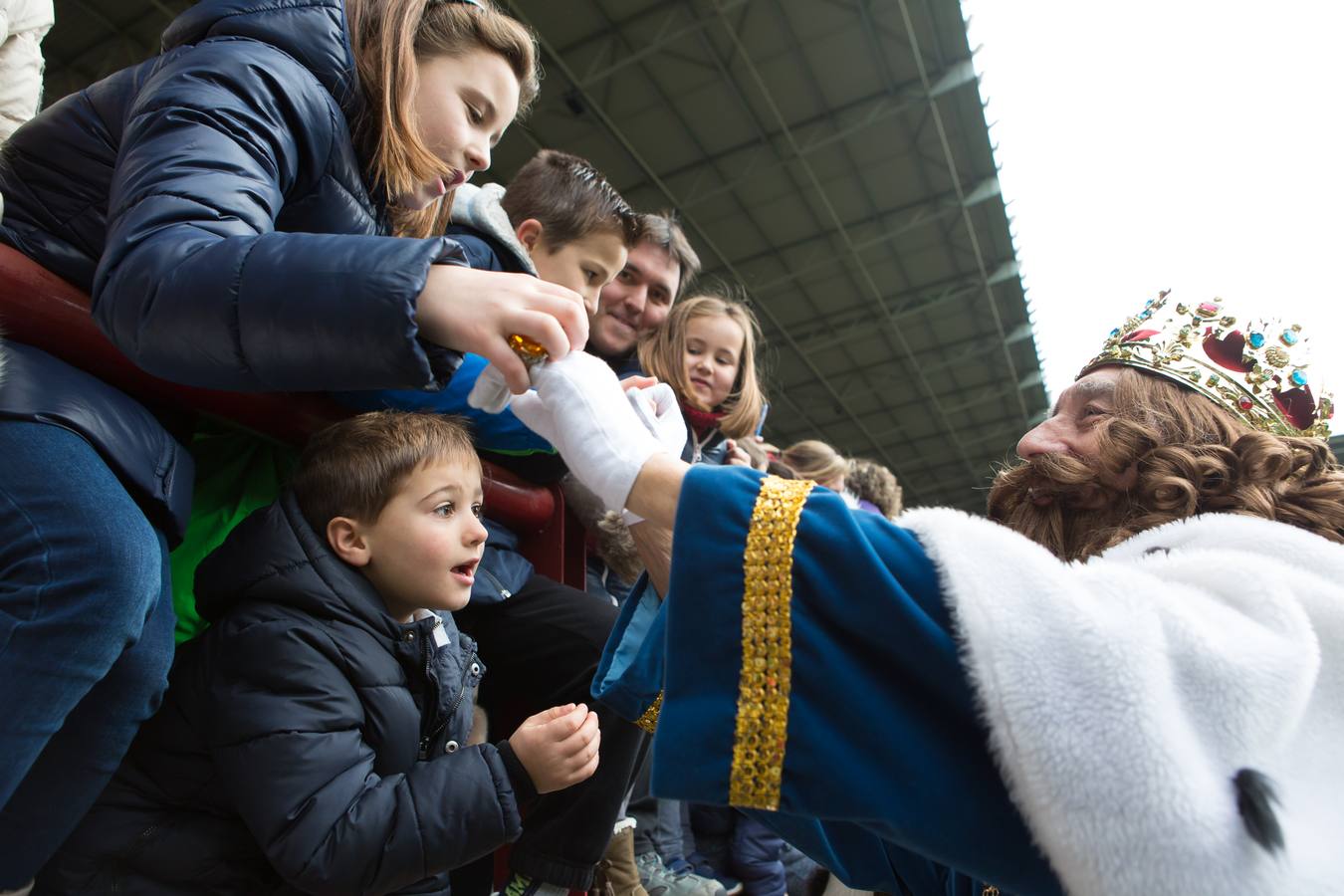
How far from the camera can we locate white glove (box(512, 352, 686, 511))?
91 cm

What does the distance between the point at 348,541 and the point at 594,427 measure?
67 centimetres

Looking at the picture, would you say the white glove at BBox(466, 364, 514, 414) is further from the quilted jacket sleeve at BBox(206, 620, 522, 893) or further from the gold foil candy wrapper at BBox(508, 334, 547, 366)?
the quilted jacket sleeve at BBox(206, 620, 522, 893)

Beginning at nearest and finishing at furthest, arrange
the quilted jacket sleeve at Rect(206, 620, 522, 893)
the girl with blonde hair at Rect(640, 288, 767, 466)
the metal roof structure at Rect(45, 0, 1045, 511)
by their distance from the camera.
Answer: the quilted jacket sleeve at Rect(206, 620, 522, 893), the girl with blonde hair at Rect(640, 288, 767, 466), the metal roof structure at Rect(45, 0, 1045, 511)

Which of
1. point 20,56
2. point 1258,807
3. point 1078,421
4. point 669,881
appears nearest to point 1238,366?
point 1078,421

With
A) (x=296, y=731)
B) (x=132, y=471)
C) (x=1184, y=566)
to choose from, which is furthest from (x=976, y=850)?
(x=132, y=471)

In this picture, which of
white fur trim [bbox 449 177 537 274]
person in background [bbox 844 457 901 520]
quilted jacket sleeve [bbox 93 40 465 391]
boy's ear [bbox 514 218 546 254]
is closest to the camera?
quilted jacket sleeve [bbox 93 40 465 391]

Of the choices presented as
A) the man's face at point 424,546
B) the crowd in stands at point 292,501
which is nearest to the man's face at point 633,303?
the crowd in stands at point 292,501

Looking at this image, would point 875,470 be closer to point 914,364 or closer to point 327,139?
point 327,139

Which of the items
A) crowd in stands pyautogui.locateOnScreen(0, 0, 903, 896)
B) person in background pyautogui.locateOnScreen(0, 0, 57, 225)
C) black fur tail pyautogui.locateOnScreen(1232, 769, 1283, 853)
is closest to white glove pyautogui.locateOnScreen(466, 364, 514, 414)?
crowd in stands pyautogui.locateOnScreen(0, 0, 903, 896)

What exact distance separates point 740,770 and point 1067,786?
27 centimetres

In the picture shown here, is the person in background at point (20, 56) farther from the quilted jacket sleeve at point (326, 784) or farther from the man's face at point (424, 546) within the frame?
the quilted jacket sleeve at point (326, 784)

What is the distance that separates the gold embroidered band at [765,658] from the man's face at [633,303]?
1.89 m

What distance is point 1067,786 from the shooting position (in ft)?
2.28

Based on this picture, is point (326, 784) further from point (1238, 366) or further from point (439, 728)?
point (1238, 366)
